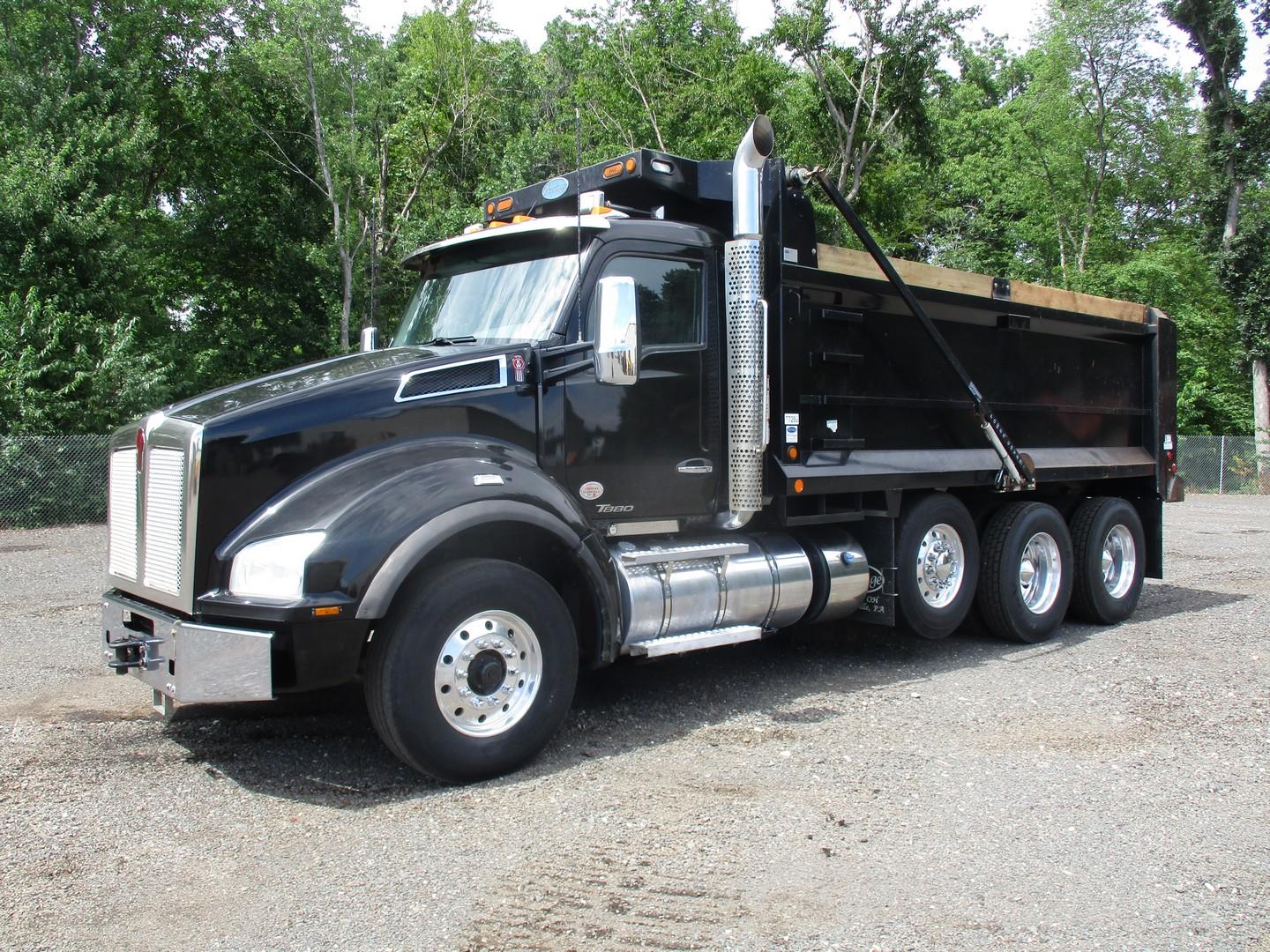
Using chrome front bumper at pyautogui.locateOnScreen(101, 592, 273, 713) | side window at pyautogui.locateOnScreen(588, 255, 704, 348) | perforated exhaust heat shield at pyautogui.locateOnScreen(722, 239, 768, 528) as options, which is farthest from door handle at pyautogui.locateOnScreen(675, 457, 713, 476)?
chrome front bumper at pyautogui.locateOnScreen(101, 592, 273, 713)

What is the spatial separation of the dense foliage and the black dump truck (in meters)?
14.5

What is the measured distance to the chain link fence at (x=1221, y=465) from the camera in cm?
3023

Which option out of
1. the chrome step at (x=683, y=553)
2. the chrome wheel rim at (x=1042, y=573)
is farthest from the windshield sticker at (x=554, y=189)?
the chrome wheel rim at (x=1042, y=573)

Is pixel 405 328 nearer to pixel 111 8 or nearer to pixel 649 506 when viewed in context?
pixel 649 506

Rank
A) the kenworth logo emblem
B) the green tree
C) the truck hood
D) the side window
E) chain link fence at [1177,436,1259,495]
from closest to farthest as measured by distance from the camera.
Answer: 1. the truck hood
2. the side window
3. the kenworth logo emblem
4. chain link fence at [1177,436,1259,495]
5. the green tree

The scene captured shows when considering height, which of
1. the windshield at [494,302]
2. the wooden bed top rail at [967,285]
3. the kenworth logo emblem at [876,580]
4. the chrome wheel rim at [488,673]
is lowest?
the chrome wheel rim at [488,673]

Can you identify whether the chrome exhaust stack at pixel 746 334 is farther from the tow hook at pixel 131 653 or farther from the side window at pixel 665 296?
the tow hook at pixel 131 653

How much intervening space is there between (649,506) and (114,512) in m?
2.86

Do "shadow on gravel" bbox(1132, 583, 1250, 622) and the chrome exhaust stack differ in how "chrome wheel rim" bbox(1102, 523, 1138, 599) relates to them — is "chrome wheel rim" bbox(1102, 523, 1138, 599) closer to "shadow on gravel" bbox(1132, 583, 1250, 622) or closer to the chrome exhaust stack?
"shadow on gravel" bbox(1132, 583, 1250, 622)

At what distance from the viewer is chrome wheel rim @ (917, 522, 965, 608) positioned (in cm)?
742

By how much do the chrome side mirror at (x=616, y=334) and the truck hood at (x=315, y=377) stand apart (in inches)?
25.4

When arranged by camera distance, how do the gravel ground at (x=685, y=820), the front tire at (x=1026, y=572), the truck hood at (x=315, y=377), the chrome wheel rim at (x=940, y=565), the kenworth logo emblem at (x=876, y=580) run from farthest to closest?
the front tire at (x=1026, y=572) < the chrome wheel rim at (x=940, y=565) < the kenworth logo emblem at (x=876, y=580) < the truck hood at (x=315, y=377) < the gravel ground at (x=685, y=820)

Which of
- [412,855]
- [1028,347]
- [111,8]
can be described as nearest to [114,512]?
[412,855]

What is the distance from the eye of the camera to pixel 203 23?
1109 inches
